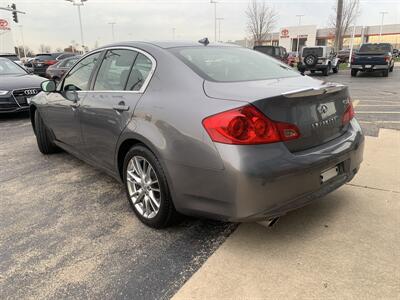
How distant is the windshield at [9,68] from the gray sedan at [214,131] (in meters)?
6.67

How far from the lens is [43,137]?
5492 mm

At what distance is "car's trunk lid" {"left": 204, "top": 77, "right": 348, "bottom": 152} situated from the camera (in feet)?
8.58

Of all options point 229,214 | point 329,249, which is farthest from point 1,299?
point 329,249

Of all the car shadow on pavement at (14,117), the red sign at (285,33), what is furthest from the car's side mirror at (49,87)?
the red sign at (285,33)

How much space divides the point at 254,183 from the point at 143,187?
3.78ft

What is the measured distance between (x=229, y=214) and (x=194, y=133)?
0.60 metres

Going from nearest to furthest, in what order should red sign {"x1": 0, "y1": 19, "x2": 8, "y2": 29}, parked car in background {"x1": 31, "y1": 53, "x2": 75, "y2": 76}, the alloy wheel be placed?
the alloy wheel
parked car in background {"x1": 31, "y1": 53, "x2": 75, "y2": 76}
red sign {"x1": 0, "y1": 19, "x2": 8, "y2": 29}

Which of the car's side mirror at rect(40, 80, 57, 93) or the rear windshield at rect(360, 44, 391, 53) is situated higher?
the car's side mirror at rect(40, 80, 57, 93)

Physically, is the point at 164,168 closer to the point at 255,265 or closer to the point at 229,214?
the point at 229,214

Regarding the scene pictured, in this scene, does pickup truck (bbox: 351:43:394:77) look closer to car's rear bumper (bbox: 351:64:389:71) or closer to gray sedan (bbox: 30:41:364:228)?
car's rear bumper (bbox: 351:64:389:71)

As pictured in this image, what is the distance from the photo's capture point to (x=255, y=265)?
271cm

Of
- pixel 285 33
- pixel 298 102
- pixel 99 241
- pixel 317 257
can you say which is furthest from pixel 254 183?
pixel 285 33

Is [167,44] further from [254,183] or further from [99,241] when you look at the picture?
[99,241]

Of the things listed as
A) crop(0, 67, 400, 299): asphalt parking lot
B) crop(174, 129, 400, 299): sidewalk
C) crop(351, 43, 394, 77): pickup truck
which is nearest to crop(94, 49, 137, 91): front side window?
crop(0, 67, 400, 299): asphalt parking lot
